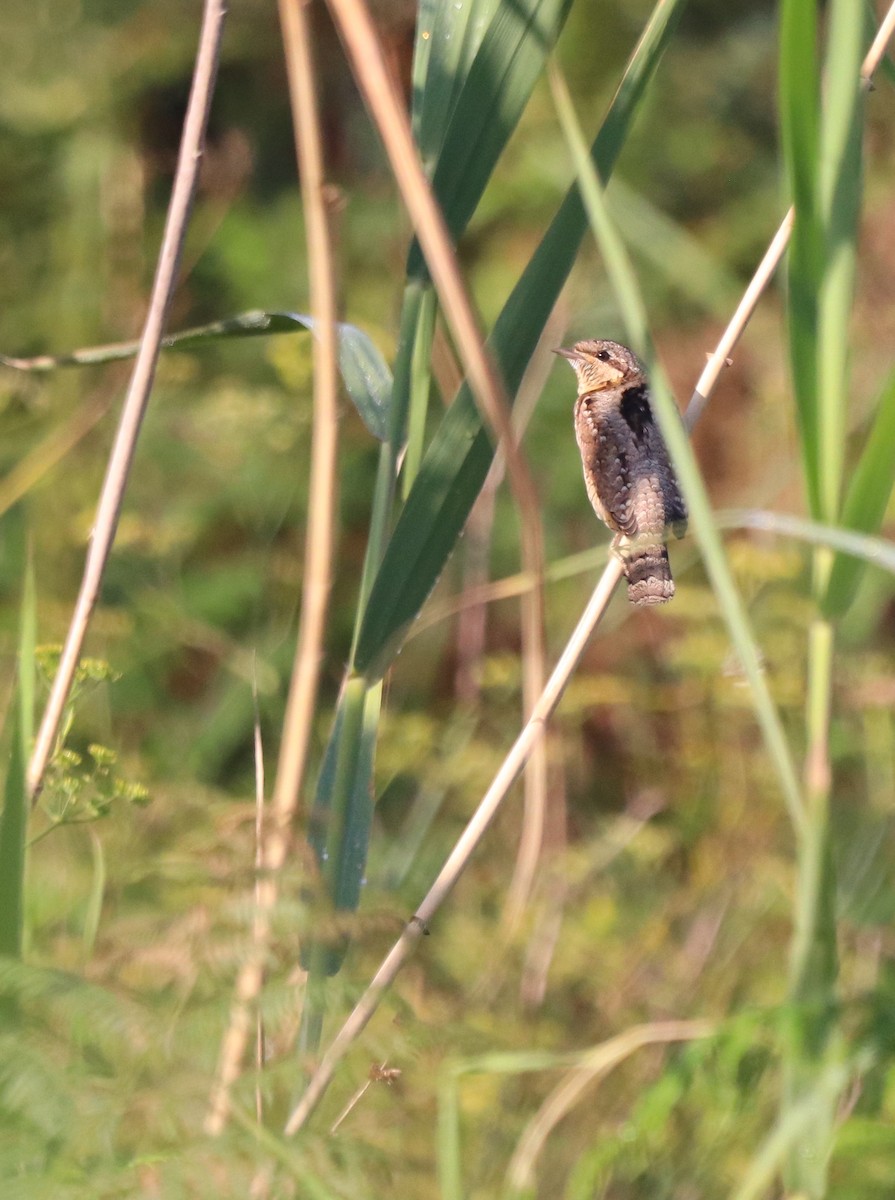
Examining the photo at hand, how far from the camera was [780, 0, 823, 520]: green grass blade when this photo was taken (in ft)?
4.30

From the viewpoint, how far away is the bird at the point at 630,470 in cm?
209

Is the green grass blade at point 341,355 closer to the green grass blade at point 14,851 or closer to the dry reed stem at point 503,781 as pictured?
the dry reed stem at point 503,781

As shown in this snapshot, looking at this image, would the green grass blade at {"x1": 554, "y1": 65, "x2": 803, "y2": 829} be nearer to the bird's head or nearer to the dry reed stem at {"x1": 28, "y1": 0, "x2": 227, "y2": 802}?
the dry reed stem at {"x1": 28, "y1": 0, "x2": 227, "y2": 802}

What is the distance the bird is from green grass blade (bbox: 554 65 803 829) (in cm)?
58

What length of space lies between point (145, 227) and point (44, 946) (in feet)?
11.3

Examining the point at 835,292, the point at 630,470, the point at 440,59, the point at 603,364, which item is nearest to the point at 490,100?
the point at 440,59

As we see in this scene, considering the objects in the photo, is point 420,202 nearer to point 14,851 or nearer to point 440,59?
point 440,59

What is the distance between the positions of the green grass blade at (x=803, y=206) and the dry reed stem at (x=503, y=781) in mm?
125

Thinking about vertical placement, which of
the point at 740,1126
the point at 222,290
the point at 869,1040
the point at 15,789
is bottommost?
the point at 740,1126

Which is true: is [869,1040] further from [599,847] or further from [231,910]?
[599,847]

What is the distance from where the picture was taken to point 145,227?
16.9 ft

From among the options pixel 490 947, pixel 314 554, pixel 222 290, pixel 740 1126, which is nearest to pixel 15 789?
pixel 314 554

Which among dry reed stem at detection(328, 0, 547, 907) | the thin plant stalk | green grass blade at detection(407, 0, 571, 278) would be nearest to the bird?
the thin plant stalk

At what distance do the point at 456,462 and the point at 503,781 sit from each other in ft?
1.29
